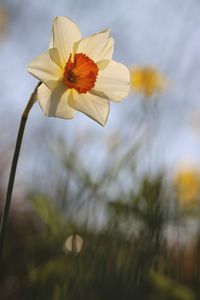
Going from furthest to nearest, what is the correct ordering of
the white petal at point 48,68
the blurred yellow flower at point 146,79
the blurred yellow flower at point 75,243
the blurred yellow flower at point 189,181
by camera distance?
the blurred yellow flower at point 189,181, the blurred yellow flower at point 146,79, the blurred yellow flower at point 75,243, the white petal at point 48,68

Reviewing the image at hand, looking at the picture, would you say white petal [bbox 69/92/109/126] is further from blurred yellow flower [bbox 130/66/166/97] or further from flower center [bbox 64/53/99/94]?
blurred yellow flower [bbox 130/66/166/97]

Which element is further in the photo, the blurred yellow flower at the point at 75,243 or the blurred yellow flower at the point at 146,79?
the blurred yellow flower at the point at 146,79

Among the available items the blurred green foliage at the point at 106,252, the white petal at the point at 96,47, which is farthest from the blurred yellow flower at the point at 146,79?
the white petal at the point at 96,47

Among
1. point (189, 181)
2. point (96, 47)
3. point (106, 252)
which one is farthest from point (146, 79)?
point (96, 47)

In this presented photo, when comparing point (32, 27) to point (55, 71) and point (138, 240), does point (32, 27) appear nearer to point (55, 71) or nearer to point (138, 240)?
point (138, 240)

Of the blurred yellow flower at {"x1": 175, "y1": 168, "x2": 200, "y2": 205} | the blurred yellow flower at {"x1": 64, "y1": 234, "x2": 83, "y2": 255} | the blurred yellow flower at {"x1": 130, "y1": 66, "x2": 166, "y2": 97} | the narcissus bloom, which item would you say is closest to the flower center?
the narcissus bloom

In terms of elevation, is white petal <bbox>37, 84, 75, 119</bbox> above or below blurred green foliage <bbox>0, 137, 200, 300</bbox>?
above

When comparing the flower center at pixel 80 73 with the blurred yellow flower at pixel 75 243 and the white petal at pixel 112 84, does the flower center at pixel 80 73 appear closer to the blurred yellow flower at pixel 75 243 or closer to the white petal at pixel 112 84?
the white petal at pixel 112 84
